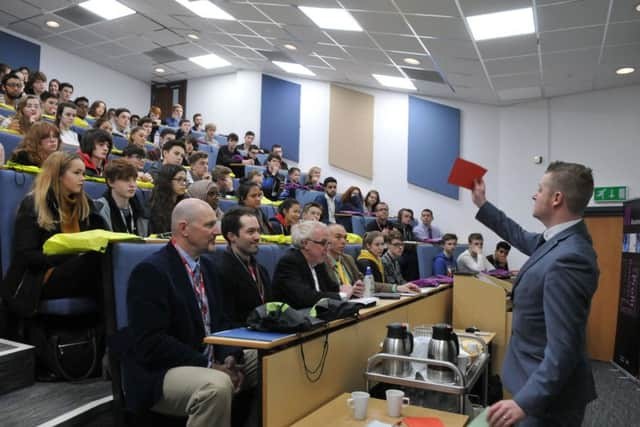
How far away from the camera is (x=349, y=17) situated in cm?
521

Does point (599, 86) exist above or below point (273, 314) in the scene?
above

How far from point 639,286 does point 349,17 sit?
148 inches

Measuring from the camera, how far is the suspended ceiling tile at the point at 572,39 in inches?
177

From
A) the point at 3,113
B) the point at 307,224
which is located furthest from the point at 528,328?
the point at 3,113

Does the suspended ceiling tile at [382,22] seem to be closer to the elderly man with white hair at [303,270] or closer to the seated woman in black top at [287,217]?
the seated woman in black top at [287,217]

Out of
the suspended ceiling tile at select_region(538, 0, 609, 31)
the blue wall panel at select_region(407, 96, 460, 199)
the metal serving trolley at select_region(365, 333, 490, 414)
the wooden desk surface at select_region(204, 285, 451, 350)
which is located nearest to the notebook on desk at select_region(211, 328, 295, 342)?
the wooden desk surface at select_region(204, 285, 451, 350)

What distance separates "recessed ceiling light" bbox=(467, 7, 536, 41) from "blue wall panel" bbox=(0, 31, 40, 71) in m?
6.61

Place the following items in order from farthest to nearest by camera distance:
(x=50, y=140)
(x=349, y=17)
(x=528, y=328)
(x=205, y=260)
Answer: (x=349, y=17) < (x=50, y=140) < (x=205, y=260) < (x=528, y=328)

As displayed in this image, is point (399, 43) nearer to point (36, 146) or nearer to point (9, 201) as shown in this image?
point (36, 146)

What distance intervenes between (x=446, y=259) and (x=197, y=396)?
417 centimetres

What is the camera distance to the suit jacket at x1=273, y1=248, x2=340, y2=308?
239cm

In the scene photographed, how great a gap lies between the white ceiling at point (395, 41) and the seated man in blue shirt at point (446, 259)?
2056 mm

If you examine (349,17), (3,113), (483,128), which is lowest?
(3,113)

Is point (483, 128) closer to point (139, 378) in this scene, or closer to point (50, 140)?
point (50, 140)
